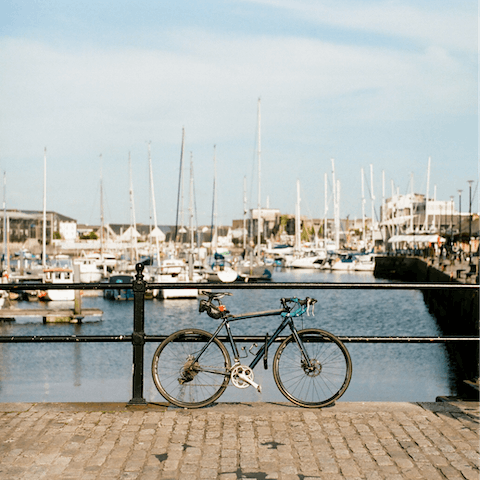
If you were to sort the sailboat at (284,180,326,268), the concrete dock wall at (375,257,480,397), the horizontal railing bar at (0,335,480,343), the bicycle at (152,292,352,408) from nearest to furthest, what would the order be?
1. the bicycle at (152,292,352,408)
2. the horizontal railing bar at (0,335,480,343)
3. the concrete dock wall at (375,257,480,397)
4. the sailboat at (284,180,326,268)

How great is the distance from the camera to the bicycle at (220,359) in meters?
6.20

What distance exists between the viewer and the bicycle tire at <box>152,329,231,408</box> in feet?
20.4

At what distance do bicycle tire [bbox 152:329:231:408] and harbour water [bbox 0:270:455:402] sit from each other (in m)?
9.11

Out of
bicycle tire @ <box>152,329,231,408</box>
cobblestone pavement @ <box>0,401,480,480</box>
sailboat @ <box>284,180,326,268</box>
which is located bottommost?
sailboat @ <box>284,180,326,268</box>

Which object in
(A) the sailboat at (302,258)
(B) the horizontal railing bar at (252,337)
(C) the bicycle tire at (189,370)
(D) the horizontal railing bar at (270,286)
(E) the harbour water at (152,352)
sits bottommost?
(E) the harbour water at (152,352)

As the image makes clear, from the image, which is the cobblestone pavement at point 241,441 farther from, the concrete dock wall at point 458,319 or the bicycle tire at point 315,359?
the concrete dock wall at point 458,319

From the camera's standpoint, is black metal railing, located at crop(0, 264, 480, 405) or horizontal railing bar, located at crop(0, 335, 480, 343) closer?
black metal railing, located at crop(0, 264, 480, 405)

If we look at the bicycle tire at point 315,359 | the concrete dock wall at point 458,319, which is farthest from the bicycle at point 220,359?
the concrete dock wall at point 458,319

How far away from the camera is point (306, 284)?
6383mm

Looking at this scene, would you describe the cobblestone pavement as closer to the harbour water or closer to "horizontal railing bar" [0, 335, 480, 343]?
"horizontal railing bar" [0, 335, 480, 343]

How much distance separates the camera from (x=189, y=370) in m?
6.35

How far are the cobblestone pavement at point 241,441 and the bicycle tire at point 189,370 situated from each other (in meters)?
0.17

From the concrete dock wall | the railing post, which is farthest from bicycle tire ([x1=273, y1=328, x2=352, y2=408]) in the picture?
the concrete dock wall

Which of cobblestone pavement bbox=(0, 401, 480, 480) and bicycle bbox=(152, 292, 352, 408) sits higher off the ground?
bicycle bbox=(152, 292, 352, 408)
